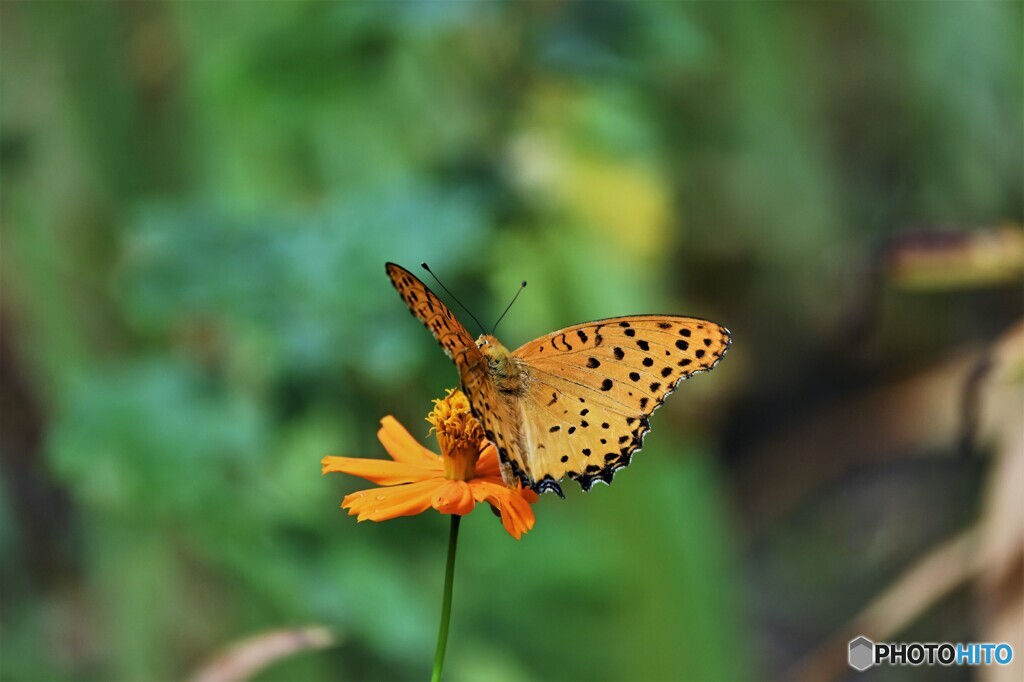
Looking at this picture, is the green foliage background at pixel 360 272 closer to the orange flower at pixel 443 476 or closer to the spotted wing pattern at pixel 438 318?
the orange flower at pixel 443 476

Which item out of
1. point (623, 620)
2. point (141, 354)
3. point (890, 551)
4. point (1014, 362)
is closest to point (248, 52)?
point (141, 354)

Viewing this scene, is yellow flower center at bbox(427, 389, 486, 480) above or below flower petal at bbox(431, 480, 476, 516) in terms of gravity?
above

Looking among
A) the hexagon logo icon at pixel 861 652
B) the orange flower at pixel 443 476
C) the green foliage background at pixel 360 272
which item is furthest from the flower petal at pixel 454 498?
the hexagon logo icon at pixel 861 652

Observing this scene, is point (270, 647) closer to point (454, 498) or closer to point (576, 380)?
point (454, 498)

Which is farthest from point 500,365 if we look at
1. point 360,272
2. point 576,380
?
point 360,272

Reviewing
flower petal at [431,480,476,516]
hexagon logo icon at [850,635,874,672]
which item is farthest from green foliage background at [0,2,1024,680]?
flower petal at [431,480,476,516]

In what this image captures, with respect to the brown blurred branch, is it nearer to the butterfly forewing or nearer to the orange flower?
the orange flower
